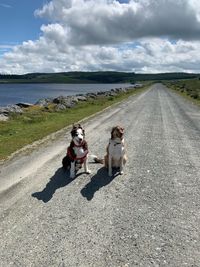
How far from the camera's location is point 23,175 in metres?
11.1

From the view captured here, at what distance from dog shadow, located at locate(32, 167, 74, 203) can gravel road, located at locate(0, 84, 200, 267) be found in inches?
1.0

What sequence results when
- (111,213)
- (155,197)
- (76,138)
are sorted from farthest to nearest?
(76,138)
(155,197)
(111,213)

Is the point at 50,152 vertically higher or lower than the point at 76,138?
lower

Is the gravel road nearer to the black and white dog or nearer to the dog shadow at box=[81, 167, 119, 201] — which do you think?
the dog shadow at box=[81, 167, 119, 201]

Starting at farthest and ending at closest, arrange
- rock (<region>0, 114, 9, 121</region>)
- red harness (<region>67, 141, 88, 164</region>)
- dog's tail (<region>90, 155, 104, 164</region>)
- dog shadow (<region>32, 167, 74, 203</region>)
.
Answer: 1. rock (<region>0, 114, 9, 121</region>)
2. dog's tail (<region>90, 155, 104, 164</region>)
3. red harness (<region>67, 141, 88, 164</region>)
4. dog shadow (<region>32, 167, 74, 203</region>)

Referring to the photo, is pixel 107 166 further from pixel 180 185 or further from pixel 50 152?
pixel 50 152

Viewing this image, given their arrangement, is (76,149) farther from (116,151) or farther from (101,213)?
(101,213)

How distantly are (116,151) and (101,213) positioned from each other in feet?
9.30

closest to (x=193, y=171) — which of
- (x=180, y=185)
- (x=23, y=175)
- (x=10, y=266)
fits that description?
(x=180, y=185)

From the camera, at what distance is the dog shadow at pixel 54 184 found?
30.0ft

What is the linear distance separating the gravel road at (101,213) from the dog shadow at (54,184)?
0.03 m

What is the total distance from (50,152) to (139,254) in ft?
28.6

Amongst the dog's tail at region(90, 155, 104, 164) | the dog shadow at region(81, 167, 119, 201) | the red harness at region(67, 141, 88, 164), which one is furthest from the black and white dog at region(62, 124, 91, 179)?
the dog's tail at region(90, 155, 104, 164)

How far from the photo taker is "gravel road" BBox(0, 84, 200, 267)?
20.6 ft
